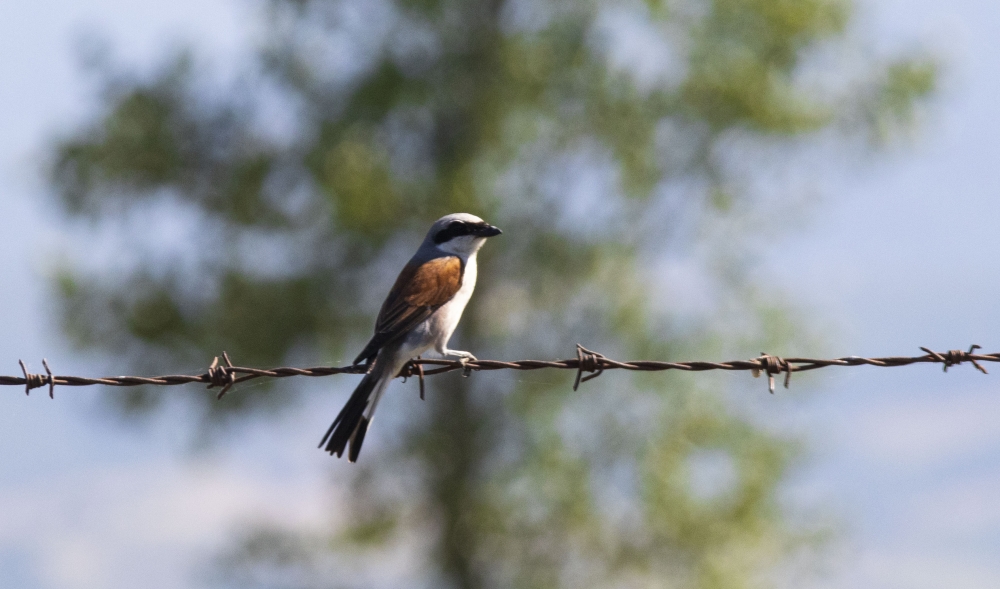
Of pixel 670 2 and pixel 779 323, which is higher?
pixel 670 2

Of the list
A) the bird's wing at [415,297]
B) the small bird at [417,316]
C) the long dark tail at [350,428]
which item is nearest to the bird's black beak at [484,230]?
the small bird at [417,316]

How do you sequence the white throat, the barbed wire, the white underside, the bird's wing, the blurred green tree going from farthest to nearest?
the blurred green tree → the white throat → the bird's wing → the white underside → the barbed wire

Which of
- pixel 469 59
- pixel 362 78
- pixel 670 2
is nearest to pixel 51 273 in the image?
pixel 362 78

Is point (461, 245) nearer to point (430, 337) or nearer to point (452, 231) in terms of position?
point (452, 231)

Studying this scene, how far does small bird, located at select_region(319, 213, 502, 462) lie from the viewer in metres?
5.20

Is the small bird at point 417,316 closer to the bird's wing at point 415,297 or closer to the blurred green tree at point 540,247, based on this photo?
the bird's wing at point 415,297

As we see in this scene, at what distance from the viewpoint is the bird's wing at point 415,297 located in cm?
566

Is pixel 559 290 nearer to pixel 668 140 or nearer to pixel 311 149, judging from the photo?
pixel 668 140

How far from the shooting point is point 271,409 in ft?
49.2

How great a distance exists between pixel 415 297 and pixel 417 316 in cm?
16

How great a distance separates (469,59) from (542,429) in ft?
15.8

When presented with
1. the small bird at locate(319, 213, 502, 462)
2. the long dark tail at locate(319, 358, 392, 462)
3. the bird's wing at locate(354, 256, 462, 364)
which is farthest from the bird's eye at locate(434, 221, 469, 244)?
the long dark tail at locate(319, 358, 392, 462)

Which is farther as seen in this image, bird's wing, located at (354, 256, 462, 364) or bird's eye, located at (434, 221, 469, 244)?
bird's eye, located at (434, 221, 469, 244)

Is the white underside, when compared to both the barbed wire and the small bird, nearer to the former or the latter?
the small bird
